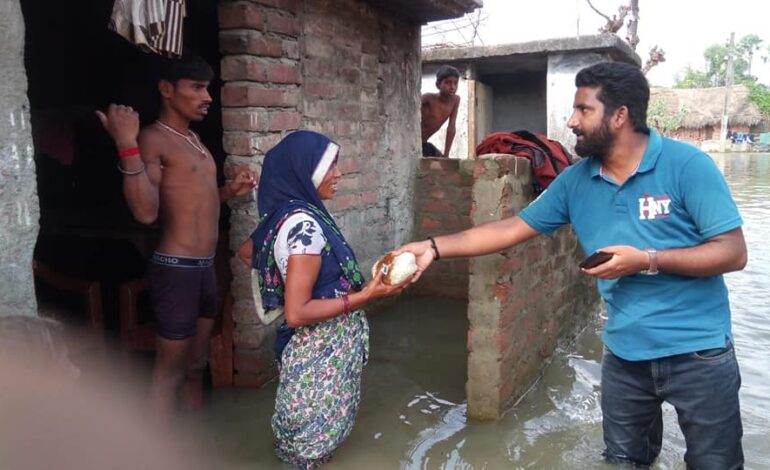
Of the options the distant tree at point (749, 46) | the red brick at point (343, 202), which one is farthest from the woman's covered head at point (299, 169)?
the distant tree at point (749, 46)

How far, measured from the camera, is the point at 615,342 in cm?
254

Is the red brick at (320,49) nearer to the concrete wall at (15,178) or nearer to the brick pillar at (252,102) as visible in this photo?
the brick pillar at (252,102)

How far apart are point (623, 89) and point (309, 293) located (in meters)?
1.44

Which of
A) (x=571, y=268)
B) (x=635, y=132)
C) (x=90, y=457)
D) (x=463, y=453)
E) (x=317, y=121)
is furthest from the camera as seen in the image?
(x=571, y=268)

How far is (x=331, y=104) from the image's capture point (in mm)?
4270

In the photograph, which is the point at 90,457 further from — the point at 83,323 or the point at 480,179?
the point at 480,179

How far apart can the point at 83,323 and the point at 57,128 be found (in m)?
1.23

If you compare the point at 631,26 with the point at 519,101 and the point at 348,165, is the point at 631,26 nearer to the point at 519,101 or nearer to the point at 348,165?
the point at 519,101

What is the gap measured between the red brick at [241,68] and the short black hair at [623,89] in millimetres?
1830

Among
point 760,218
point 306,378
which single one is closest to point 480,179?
Result: point 306,378

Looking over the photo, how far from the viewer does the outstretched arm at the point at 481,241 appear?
286 cm

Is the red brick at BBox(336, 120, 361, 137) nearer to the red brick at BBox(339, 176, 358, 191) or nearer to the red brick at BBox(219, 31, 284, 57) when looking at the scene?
the red brick at BBox(339, 176, 358, 191)

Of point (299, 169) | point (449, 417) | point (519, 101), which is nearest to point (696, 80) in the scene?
point (519, 101)

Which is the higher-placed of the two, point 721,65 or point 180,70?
point 721,65
